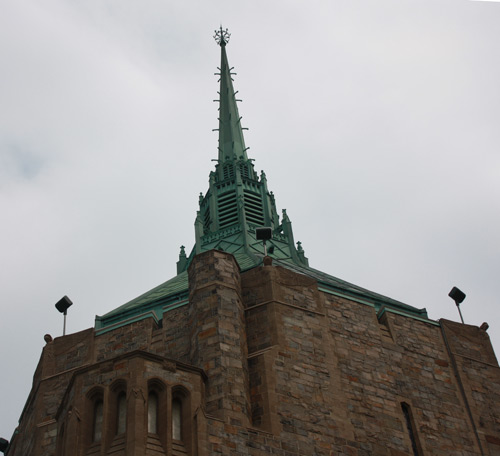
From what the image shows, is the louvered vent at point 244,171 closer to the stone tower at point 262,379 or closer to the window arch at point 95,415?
the stone tower at point 262,379

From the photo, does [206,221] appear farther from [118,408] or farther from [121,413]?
[121,413]

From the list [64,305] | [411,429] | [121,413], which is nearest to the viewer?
[121,413]

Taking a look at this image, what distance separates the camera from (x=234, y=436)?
1256 inches

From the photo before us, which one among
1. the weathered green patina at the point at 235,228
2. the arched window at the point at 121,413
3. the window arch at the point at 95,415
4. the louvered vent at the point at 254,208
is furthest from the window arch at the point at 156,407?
the louvered vent at the point at 254,208

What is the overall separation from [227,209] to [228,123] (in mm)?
13286

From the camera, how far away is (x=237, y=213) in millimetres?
61469

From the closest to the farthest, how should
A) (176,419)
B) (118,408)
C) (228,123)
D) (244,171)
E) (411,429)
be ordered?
(118,408) → (176,419) → (411,429) → (244,171) → (228,123)

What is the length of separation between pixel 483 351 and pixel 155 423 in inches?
699

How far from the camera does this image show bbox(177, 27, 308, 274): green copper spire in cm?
5753

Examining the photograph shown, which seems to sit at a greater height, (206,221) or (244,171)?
(244,171)

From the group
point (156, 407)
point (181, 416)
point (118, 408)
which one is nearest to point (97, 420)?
point (118, 408)

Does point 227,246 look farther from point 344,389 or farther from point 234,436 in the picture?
point 234,436

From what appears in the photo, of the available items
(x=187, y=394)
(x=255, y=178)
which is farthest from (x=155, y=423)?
(x=255, y=178)

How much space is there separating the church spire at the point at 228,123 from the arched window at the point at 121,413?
38.3 meters
